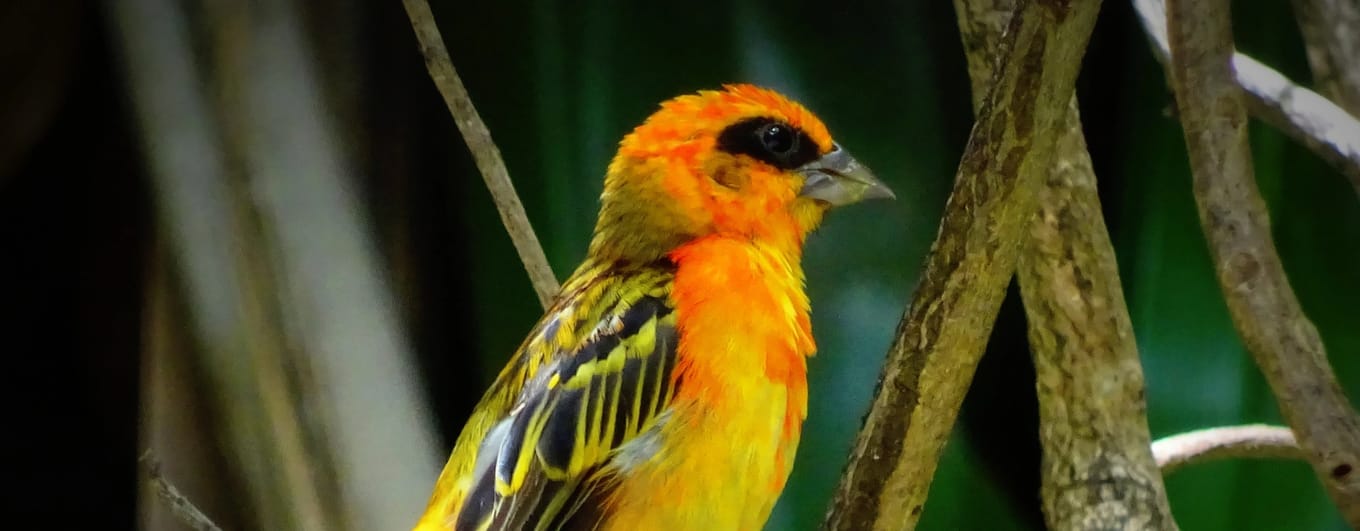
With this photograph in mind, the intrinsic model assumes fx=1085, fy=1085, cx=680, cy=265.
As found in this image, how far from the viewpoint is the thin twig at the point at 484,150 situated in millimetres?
1164

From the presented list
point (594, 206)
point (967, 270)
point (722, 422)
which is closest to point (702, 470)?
point (722, 422)

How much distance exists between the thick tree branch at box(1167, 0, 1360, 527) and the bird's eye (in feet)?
1.14

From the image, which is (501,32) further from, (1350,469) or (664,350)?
(1350,469)

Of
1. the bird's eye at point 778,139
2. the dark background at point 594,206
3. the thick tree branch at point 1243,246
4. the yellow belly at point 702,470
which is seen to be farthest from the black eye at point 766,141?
the thick tree branch at point 1243,246

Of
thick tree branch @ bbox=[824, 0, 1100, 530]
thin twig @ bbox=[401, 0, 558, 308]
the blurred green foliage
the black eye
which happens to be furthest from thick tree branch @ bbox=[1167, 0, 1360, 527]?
thin twig @ bbox=[401, 0, 558, 308]

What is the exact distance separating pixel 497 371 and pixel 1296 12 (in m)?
0.91

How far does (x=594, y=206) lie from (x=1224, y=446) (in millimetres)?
696

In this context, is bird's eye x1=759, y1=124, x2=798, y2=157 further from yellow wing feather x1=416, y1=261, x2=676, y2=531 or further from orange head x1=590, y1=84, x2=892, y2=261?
yellow wing feather x1=416, y1=261, x2=676, y2=531

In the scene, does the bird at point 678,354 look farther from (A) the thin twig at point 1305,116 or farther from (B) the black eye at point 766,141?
(A) the thin twig at point 1305,116

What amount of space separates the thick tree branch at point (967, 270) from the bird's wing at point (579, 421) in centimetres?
19

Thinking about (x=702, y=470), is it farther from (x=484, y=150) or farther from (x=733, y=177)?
(x=484, y=150)

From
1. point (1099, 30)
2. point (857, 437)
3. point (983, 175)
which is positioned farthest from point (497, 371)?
point (1099, 30)

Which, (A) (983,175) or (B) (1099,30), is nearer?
(A) (983,175)

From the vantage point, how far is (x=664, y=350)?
94cm
